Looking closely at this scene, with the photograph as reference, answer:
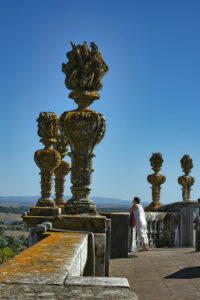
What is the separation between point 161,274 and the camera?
716cm

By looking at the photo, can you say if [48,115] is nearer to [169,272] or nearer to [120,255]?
[120,255]

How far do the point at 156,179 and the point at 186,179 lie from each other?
201 cm

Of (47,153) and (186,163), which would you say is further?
(186,163)

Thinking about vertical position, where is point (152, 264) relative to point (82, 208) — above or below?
below

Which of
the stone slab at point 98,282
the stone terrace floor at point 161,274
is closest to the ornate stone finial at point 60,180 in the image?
the stone terrace floor at point 161,274

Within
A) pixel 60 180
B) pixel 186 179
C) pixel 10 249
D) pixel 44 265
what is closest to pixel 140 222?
pixel 60 180

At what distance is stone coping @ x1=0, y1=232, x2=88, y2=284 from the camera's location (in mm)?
2477

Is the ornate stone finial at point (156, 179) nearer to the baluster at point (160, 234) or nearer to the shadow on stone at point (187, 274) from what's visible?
the baluster at point (160, 234)

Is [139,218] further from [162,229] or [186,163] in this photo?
[186,163]

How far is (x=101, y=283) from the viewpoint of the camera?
2471mm

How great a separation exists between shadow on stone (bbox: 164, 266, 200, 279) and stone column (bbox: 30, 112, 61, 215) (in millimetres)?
3601

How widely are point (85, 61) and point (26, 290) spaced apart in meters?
4.66

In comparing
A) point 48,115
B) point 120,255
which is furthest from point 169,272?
point 48,115

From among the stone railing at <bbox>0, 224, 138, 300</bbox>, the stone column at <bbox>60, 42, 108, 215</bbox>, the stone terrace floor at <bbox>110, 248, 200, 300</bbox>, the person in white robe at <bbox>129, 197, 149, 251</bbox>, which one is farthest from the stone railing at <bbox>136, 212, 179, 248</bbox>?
the stone railing at <bbox>0, 224, 138, 300</bbox>
